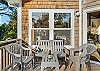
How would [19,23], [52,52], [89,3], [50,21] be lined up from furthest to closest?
[50,21] → [19,23] → [89,3] → [52,52]

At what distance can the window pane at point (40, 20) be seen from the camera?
8.51 meters

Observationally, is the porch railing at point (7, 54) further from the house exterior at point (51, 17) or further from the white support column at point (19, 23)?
the house exterior at point (51, 17)

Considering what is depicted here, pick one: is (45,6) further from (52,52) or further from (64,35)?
(52,52)

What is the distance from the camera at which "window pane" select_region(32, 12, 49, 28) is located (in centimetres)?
851

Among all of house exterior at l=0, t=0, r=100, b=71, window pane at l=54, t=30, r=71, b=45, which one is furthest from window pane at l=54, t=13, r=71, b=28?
window pane at l=54, t=30, r=71, b=45

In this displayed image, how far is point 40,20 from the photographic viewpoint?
337 inches

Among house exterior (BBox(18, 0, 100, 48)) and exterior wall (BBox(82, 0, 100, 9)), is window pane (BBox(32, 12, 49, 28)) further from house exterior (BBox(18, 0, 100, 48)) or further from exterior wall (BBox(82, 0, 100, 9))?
exterior wall (BBox(82, 0, 100, 9))

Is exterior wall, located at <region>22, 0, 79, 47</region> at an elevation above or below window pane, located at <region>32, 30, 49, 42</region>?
above

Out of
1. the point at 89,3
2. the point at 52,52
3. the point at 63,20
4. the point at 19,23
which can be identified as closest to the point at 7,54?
the point at 52,52

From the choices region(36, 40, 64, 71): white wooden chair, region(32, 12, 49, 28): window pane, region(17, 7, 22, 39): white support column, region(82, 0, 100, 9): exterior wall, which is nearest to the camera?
region(36, 40, 64, 71): white wooden chair

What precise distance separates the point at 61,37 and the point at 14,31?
1791 millimetres

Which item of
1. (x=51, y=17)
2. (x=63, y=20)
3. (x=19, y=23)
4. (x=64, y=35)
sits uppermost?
(x=51, y=17)

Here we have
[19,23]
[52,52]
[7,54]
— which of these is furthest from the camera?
[19,23]

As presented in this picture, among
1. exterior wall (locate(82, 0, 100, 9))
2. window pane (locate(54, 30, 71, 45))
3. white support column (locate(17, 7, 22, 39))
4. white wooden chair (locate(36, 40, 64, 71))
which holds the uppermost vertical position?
exterior wall (locate(82, 0, 100, 9))
